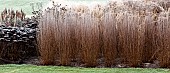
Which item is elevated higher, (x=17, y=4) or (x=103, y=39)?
(x=17, y=4)

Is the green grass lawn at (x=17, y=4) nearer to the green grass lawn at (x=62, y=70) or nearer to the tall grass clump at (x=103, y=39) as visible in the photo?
the tall grass clump at (x=103, y=39)

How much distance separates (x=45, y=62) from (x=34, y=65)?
0.23m

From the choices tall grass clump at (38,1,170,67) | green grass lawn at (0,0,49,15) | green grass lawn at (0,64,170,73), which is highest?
green grass lawn at (0,0,49,15)

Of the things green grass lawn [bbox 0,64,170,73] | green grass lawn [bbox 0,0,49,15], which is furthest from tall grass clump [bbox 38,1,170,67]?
green grass lawn [bbox 0,0,49,15]

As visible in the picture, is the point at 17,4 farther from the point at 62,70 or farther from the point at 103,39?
the point at 62,70

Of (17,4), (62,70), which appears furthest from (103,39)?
(17,4)

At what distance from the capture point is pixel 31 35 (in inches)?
296

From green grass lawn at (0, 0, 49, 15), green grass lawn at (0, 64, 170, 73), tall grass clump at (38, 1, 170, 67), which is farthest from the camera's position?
green grass lawn at (0, 0, 49, 15)

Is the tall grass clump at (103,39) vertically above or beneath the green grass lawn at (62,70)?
above

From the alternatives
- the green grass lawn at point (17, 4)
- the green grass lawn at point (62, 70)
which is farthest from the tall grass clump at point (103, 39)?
the green grass lawn at point (17, 4)

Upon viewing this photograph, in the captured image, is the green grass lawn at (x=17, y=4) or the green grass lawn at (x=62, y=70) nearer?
the green grass lawn at (x=62, y=70)

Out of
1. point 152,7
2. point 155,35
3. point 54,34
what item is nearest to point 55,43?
point 54,34

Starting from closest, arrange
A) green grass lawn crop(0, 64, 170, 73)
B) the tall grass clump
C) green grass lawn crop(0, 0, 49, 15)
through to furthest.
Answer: green grass lawn crop(0, 64, 170, 73)
the tall grass clump
green grass lawn crop(0, 0, 49, 15)

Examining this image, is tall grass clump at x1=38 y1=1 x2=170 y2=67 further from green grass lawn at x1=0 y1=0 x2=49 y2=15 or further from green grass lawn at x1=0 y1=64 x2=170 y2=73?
green grass lawn at x1=0 y1=0 x2=49 y2=15
